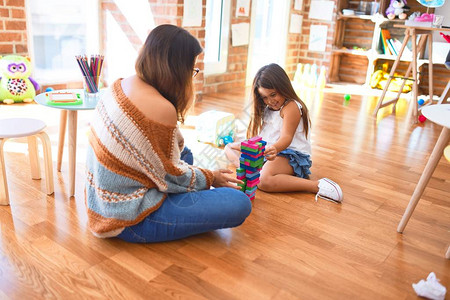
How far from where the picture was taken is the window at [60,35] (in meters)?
3.15

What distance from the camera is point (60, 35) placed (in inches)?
130

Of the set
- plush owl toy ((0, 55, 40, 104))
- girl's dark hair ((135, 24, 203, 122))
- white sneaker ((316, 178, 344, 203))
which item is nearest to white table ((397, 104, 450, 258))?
white sneaker ((316, 178, 344, 203))

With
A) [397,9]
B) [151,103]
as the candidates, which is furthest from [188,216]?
[397,9]

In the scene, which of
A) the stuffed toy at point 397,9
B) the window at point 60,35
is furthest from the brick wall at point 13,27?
the stuffed toy at point 397,9

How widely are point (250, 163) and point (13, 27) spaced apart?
224 centimetres

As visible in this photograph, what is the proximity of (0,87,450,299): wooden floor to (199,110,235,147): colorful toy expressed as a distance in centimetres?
65

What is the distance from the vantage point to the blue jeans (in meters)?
1.32

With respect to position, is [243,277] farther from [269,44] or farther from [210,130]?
[269,44]

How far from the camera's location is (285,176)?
1.85 metres

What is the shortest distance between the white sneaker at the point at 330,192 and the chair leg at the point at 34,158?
3.98 ft

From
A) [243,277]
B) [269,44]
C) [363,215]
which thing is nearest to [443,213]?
[363,215]

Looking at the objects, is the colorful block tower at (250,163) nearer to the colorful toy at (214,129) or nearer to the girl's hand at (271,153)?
the girl's hand at (271,153)

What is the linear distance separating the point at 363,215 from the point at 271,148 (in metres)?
0.46

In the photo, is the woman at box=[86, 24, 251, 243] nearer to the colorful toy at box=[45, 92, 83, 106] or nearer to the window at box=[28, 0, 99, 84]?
the colorful toy at box=[45, 92, 83, 106]
